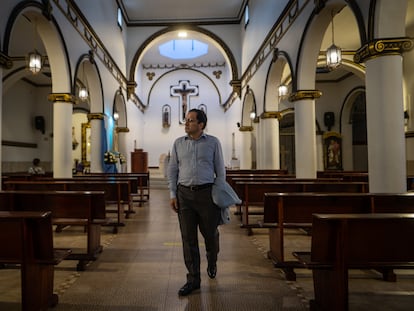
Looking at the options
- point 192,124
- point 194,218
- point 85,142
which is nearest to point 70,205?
point 194,218

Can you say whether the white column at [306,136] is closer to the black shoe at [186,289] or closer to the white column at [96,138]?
the black shoe at [186,289]

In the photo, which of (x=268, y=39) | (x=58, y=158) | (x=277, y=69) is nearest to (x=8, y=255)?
(x=58, y=158)

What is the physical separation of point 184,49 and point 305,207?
828 inches

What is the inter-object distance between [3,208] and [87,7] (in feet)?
27.4

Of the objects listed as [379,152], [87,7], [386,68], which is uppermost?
[87,7]

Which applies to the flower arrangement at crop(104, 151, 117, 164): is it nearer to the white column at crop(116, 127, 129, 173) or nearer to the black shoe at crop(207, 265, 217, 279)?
the white column at crop(116, 127, 129, 173)

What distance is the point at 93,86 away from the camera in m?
11.5

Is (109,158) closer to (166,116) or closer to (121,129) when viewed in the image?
(121,129)

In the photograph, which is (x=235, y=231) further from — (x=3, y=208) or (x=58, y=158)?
(x=58, y=158)

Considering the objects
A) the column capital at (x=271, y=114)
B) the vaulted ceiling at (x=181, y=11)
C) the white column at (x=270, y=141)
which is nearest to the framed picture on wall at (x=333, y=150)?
the white column at (x=270, y=141)

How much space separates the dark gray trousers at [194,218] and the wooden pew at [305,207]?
3.41 feet

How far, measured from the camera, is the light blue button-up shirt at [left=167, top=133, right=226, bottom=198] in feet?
10.0

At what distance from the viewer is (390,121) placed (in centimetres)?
447

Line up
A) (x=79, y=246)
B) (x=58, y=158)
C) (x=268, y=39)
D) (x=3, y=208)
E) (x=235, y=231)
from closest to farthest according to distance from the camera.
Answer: (x=3, y=208), (x=79, y=246), (x=235, y=231), (x=58, y=158), (x=268, y=39)
